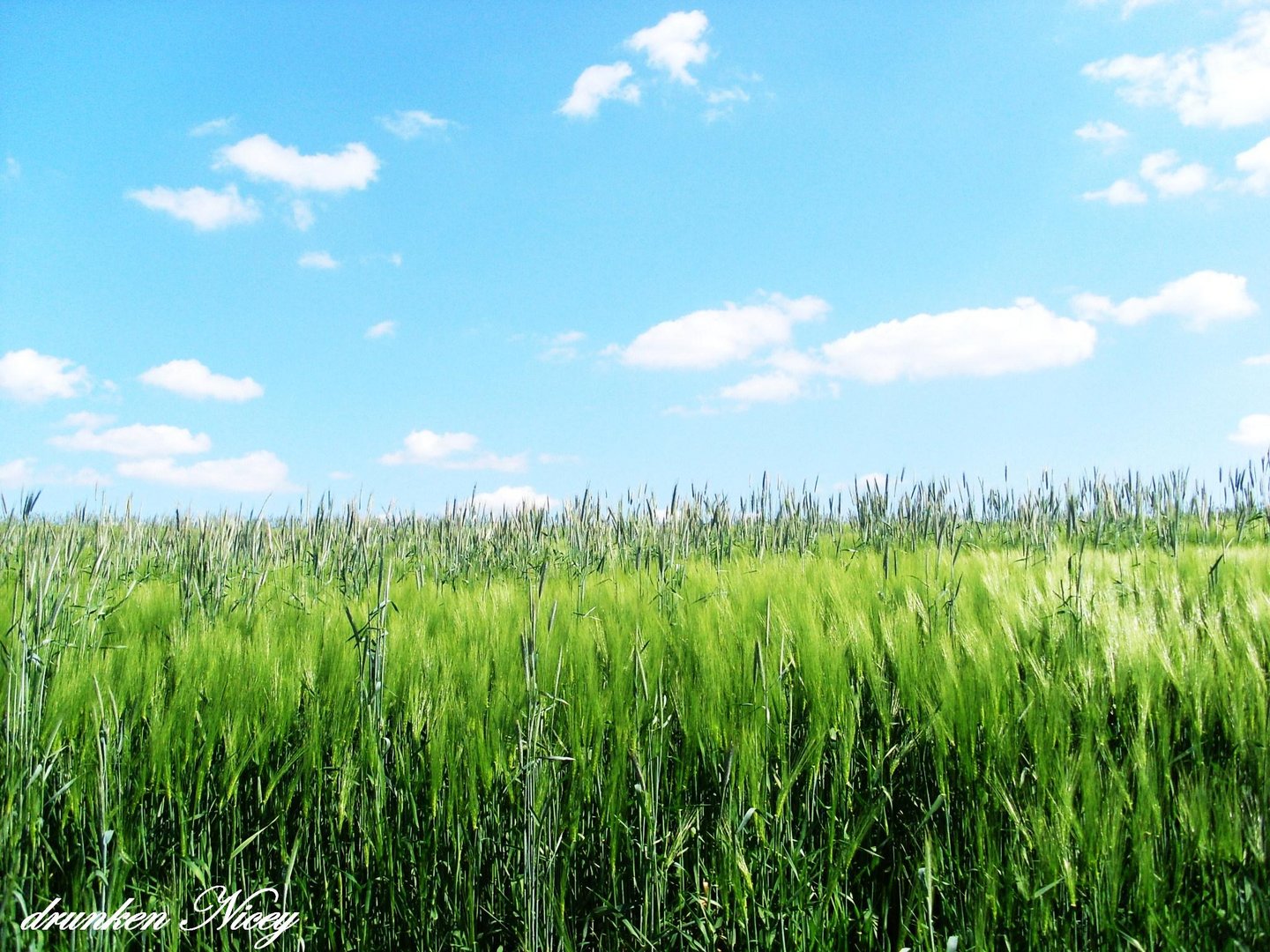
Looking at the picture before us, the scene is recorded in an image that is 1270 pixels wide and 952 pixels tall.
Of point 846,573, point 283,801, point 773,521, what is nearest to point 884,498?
point 773,521

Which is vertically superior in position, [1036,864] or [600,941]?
[1036,864]

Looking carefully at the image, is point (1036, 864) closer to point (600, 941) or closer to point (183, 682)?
point (600, 941)

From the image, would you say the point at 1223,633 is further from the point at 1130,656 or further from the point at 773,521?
the point at 773,521

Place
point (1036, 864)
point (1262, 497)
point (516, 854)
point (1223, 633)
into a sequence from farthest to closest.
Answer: point (1262, 497), point (1223, 633), point (516, 854), point (1036, 864)

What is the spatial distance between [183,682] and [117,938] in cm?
56

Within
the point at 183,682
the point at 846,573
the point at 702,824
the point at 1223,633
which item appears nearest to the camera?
the point at 702,824

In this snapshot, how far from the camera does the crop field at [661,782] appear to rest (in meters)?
1.50

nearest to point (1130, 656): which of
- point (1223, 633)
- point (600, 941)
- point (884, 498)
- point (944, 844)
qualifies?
point (1223, 633)

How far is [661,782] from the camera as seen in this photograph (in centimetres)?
178

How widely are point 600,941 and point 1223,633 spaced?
1860 millimetres

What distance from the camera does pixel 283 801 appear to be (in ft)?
5.95

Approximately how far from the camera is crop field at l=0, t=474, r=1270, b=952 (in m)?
1.50

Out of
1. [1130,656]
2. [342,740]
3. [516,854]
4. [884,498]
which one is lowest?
[516,854]

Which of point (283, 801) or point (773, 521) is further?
point (773, 521)
